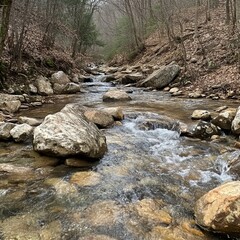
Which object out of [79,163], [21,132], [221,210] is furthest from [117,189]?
[21,132]

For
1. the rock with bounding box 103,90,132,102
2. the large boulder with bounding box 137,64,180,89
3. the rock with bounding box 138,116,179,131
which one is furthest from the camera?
the large boulder with bounding box 137,64,180,89

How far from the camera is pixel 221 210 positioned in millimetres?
2947

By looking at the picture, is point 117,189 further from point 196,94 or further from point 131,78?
point 131,78

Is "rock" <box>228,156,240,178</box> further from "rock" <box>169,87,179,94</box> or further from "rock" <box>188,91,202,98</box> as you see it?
"rock" <box>169,87,179,94</box>

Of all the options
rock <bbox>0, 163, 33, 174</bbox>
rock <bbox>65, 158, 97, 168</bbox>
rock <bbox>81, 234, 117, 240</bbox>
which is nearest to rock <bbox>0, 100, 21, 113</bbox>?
rock <bbox>0, 163, 33, 174</bbox>

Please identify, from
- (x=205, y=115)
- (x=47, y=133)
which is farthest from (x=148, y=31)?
(x=47, y=133)

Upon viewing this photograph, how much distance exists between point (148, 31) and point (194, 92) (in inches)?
499

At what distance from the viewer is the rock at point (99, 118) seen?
21.2 ft

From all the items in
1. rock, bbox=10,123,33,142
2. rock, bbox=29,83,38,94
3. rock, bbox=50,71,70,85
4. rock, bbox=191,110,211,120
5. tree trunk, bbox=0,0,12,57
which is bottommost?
rock, bbox=191,110,211,120

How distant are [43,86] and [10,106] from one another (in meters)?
3.26

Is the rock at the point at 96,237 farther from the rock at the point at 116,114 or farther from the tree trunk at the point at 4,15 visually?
the tree trunk at the point at 4,15

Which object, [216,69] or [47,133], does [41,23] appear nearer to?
[216,69]

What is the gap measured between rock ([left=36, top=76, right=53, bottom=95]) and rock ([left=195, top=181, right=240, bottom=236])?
28.0 feet

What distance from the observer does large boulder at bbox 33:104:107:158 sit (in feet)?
14.9
